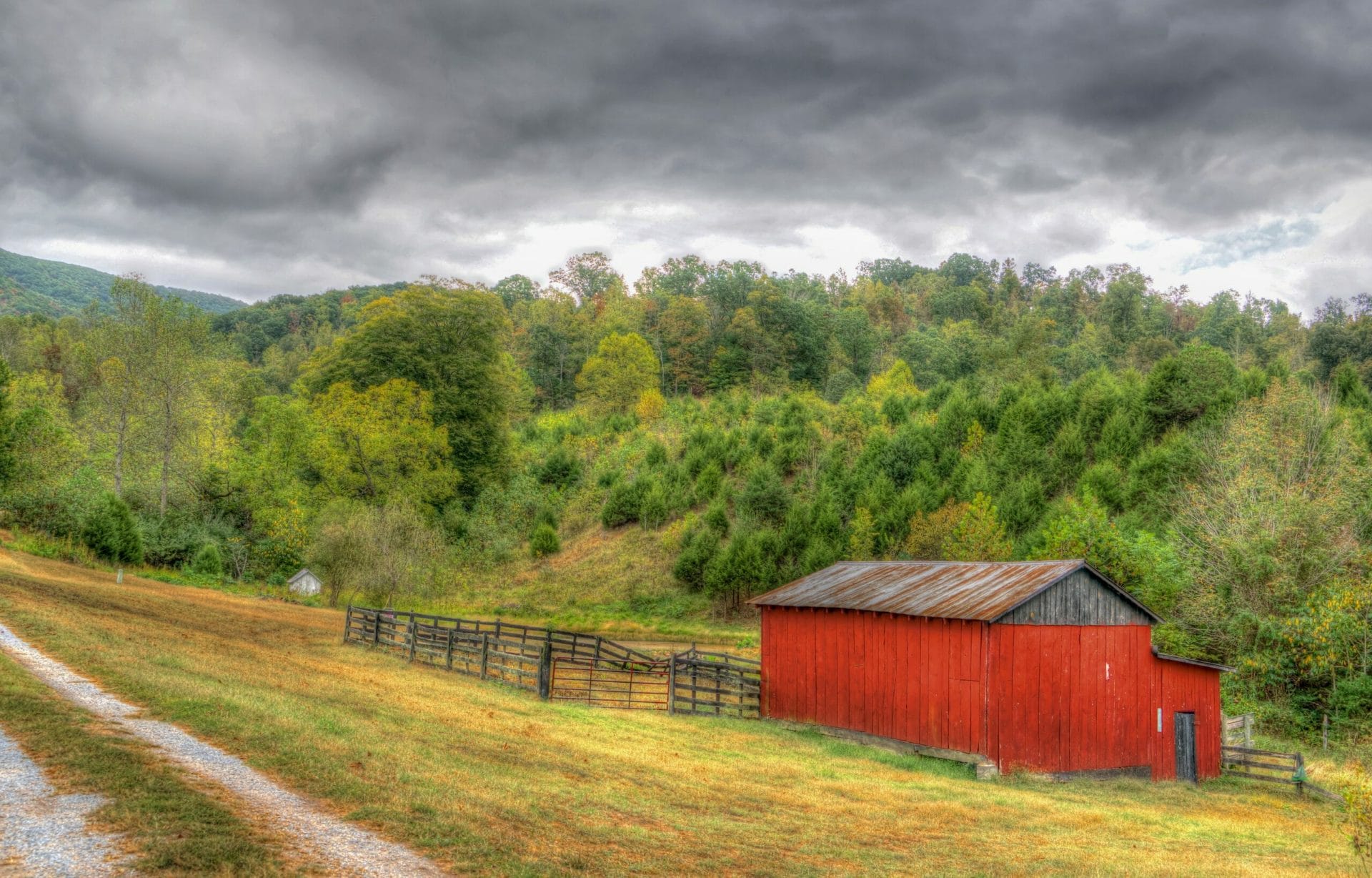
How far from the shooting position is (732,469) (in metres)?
59.5

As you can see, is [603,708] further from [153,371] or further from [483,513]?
[153,371]

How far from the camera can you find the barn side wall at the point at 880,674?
20109 millimetres

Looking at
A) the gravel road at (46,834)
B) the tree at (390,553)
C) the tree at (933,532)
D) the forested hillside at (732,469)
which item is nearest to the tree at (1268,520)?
the forested hillside at (732,469)

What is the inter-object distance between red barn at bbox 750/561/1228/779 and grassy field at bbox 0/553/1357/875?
0.89m

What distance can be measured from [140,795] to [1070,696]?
60.7ft

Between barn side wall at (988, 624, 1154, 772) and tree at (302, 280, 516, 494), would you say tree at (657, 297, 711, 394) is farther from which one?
barn side wall at (988, 624, 1154, 772)

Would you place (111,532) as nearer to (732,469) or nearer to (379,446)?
(379,446)

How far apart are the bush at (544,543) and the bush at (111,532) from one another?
20.7 m

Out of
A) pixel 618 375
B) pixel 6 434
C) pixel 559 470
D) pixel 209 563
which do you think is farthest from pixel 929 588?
pixel 618 375

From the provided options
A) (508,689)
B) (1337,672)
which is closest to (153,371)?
(508,689)

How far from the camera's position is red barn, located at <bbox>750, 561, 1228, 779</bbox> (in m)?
19.9

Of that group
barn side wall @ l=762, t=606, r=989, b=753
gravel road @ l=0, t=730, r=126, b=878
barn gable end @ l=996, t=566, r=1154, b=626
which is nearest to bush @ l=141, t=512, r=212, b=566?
barn side wall @ l=762, t=606, r=989, b=753

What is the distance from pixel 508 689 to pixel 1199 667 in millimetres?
17551

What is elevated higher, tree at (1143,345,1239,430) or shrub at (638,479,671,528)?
tree at (1143,345,1239,430)
